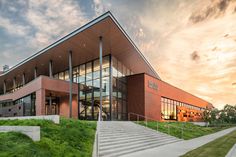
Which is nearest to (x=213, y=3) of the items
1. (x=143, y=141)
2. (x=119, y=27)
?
(x=119, y=27)

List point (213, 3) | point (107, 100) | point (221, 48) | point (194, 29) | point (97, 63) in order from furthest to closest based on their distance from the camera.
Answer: point (97, 63), point (107, 100), point (221, 48), point (194, 29), point (213, 3)

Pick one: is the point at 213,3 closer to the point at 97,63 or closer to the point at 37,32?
the point at 97,63

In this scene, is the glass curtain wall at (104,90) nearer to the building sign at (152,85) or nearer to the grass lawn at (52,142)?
the building sign at (152,85)

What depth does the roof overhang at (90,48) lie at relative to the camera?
881 inches

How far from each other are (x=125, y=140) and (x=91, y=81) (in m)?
16.1

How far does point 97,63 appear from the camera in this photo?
1247 inches

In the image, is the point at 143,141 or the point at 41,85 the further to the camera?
the point at 41,85

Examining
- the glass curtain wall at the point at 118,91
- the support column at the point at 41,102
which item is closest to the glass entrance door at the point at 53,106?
the support column at the point at 41,102

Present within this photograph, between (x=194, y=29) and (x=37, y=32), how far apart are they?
57.3ft

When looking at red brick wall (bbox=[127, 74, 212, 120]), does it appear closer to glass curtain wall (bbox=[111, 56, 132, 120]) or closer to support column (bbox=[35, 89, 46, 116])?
glass curtain wall (bbox=[111, 56, 132, 120])

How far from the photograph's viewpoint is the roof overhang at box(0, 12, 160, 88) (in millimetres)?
22375

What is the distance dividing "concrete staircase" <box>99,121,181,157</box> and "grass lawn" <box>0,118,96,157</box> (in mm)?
922

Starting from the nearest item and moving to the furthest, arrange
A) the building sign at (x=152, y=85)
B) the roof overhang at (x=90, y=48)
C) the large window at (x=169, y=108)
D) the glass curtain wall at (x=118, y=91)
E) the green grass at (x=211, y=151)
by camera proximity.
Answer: the green grass at (x=211, y=151) < the roof overhang at (x=90, y=48) < the glass curtain wall at (x=118, y=91) < the building sign at (x=152, y=85) < the large window at (x=169, y=108)

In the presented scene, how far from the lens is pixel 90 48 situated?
91.3 ft
